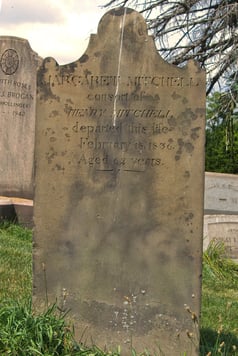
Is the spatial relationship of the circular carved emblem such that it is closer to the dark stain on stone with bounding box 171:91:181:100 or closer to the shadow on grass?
the shadow on grass

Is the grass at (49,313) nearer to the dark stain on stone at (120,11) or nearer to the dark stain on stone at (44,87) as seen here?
the dark stain on stone at (44,87)

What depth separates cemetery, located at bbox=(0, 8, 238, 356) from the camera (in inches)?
169

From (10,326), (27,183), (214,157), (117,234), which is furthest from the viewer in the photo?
(214,157)

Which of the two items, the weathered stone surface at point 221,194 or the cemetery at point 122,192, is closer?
the cemetery at point 122,192

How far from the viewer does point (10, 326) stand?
4.09 meters

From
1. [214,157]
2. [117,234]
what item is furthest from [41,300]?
[214,157]

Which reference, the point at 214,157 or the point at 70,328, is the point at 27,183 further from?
the point at 214,157

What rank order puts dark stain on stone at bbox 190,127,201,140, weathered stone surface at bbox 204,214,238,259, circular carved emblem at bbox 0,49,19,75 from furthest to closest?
1. circular carved emblem at bbox 0,49,19,75
2. weathered stone surface at bbox 204,214,238,259
3. dark stain on stone at bbox 190,127,201,140

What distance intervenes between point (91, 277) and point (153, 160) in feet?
2.95

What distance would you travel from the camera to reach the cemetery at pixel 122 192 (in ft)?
14.1

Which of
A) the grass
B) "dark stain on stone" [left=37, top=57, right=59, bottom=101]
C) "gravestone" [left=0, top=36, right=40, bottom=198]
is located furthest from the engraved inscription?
"dark stain on stone" [left=37, top=57, right=59, bottom=101]

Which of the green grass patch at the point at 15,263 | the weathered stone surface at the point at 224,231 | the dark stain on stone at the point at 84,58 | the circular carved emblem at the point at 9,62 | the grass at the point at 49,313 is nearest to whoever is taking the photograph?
the grass at the point at 49,313

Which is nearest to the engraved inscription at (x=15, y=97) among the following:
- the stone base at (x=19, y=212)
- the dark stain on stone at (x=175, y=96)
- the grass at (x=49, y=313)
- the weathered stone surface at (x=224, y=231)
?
the stone base at (x=19, y=212)

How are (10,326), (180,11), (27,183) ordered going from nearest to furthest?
(10,326) < (27,183) < (180,11)
